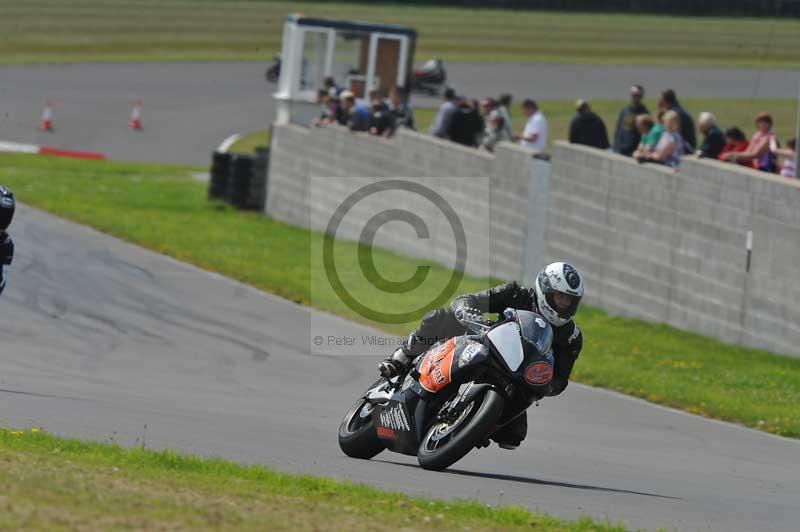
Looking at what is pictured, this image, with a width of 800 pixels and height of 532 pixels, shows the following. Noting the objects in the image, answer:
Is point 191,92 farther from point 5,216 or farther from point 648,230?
point 5,216

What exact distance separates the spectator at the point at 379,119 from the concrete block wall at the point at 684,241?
537 centimetres

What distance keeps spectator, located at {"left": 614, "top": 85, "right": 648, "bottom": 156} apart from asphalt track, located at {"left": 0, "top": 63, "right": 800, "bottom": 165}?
1324 centimetres

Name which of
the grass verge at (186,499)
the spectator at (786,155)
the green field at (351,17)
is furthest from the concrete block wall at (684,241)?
the green field at (351,17)

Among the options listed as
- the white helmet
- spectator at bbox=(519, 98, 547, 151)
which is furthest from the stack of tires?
the white helmet

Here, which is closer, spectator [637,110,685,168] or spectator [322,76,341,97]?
spectator [637,110,685,168]

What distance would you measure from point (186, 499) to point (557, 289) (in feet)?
9.86

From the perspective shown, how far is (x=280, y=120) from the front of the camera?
1149 inches

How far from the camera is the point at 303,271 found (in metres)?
21.0

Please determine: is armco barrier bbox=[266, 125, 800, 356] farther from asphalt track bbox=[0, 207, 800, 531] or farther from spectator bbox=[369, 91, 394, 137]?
asphalt track bbox=[0, 207, 800, 531]

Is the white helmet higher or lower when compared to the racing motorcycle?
higher

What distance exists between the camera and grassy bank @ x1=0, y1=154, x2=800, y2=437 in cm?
1410

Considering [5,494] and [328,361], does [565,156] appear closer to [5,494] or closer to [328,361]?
[328,361]

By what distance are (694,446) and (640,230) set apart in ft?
22.0

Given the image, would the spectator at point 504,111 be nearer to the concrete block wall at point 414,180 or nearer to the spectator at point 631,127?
the concrete block wall at point 414,180
